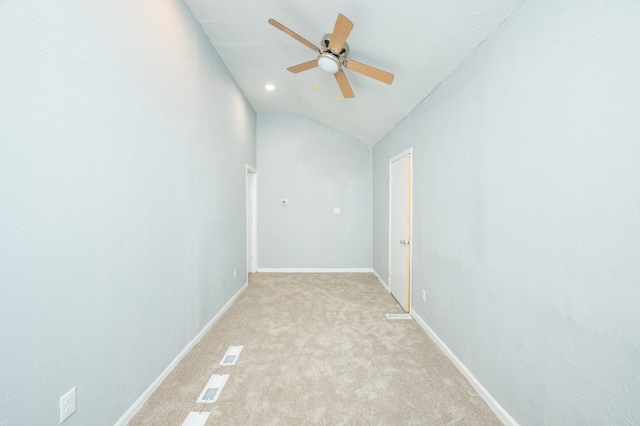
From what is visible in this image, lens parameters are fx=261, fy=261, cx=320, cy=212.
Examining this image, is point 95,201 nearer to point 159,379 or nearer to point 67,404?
point 67,404

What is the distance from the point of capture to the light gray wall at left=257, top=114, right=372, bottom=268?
4891 mm

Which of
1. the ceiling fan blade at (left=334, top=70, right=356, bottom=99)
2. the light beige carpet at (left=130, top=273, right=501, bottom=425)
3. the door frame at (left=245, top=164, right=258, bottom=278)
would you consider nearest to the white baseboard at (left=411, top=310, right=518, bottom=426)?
the light beige carpet at (left=130, top=273, right=501, bottom=425)

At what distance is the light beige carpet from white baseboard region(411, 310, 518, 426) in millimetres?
36

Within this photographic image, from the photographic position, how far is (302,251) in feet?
16.3

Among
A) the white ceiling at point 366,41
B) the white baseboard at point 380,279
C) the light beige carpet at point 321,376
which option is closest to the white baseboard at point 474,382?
the light beige carpet at point 321,376

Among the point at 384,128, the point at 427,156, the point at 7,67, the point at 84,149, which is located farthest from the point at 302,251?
the point at 7,67

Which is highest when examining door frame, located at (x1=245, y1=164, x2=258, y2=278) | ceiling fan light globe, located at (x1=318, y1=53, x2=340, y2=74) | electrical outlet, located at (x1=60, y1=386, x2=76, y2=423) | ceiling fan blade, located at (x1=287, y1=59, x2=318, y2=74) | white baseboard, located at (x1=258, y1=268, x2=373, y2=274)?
ceiling fan blade, located at (x1=287, y1=59, x2=318, y2=74)

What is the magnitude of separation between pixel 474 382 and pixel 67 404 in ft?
7.59

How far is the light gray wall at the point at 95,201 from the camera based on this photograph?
0.98 meters

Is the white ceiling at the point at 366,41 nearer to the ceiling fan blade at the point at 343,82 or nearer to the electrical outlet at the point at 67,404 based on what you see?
the ceiling fan blade at the point at 343,82

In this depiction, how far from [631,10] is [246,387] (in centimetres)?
269

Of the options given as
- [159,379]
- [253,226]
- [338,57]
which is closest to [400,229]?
[338,57]

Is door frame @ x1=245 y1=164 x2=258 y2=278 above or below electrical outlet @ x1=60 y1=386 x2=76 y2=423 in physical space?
above

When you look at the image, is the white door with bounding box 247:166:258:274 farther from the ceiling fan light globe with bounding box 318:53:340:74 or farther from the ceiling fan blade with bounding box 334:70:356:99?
the ceiling fan light globe with bounding box 318:53:340:74
